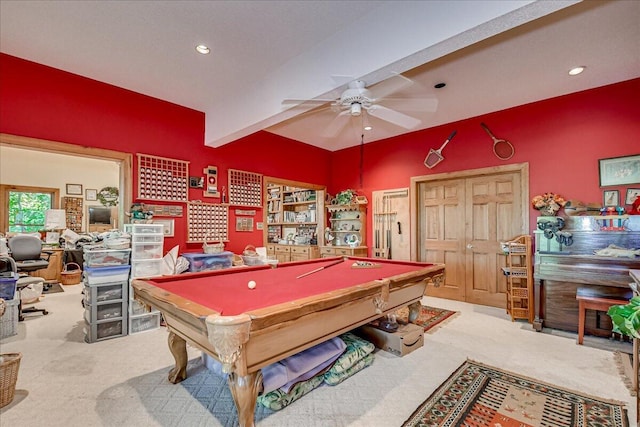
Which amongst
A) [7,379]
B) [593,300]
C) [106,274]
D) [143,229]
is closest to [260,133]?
[143,229]

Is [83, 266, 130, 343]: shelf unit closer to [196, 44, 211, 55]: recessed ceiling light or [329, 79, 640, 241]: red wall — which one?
[196, 44, 211, 55]: recessed ceiling light

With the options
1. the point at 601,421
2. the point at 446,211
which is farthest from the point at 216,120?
the point at 601,421

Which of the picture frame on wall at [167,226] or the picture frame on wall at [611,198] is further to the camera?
the picture frame on wall at [167,226]

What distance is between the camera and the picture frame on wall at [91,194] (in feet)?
25.1

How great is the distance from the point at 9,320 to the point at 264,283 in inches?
124

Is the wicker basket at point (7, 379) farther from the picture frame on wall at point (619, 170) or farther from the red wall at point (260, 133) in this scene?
the picture frame on wall at point (619, 170)

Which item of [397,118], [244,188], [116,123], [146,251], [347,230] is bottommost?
[146,251]

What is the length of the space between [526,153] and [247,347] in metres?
4.35

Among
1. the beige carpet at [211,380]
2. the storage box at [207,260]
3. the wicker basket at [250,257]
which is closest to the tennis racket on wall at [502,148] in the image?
the beige carpet at [211,380]

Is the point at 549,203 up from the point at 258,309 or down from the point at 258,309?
up

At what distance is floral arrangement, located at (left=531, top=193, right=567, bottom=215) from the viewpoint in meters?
3.50

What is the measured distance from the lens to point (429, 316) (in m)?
3.75

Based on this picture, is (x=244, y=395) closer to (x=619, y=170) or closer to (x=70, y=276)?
(x=619, y=170)

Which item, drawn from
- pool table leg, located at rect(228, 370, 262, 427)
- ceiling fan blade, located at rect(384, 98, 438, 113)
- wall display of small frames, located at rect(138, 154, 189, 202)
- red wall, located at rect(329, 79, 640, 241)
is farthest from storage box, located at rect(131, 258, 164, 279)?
red wall, located at rect(329, 79, 640, 241)
